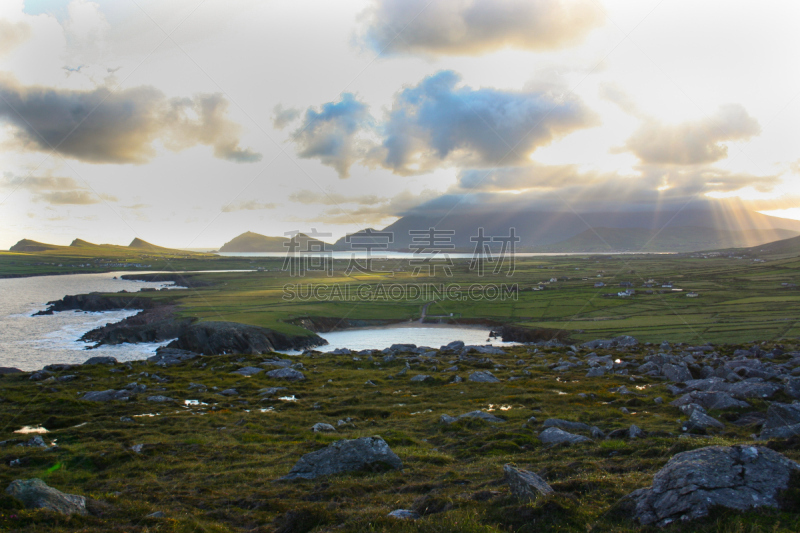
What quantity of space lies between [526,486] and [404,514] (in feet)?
11.5

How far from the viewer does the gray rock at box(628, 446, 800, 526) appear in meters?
8.78

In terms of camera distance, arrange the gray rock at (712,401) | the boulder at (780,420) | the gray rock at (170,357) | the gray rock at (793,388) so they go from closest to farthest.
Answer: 1. the boulder at (780,420)
2. the gray rock at (712,401)
3. the gray rock at (793,388)
4. the gray rock at (170,357)

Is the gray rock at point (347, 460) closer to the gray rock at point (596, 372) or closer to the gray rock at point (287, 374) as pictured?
the gray rock at point (287, 374)

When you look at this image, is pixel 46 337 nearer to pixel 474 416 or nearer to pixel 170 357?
pixel 170 357

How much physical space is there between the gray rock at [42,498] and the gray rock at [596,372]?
39.5 meters

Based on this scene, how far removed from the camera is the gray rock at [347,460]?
16.0m

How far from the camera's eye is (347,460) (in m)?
16.4

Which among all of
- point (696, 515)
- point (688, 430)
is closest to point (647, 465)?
point (696, 515)

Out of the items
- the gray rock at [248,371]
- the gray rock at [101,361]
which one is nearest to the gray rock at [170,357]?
the gray rock at [101,361]

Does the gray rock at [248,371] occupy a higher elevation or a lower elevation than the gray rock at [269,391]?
lower

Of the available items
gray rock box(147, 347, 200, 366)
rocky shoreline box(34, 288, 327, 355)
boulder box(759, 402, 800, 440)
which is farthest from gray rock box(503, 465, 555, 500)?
rocky shoreline box(34, 288, 327, 355)

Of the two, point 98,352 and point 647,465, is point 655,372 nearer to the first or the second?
point 647,465

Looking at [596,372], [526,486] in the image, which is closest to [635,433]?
[526,486]

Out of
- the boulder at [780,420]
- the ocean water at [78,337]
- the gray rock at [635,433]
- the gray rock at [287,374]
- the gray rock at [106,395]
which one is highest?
the boulder at [780,420]
